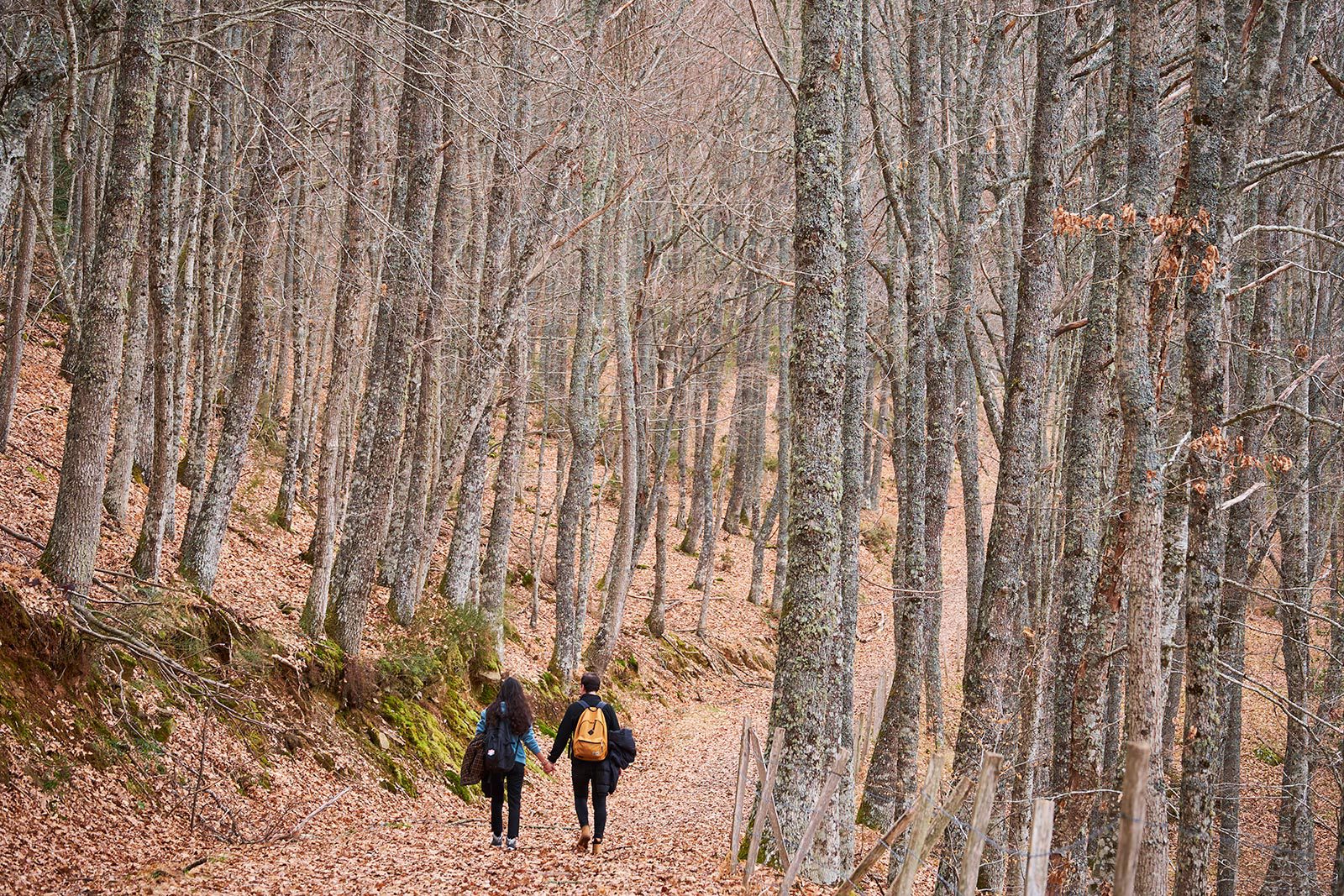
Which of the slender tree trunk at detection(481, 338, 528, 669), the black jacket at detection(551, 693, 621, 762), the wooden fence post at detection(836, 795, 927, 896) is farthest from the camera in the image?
the slender tree trunk at detection(481, 338, 528, 669)

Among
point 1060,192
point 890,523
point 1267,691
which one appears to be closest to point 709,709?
point 1060,192

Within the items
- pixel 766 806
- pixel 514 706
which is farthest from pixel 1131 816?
pixel 514 706

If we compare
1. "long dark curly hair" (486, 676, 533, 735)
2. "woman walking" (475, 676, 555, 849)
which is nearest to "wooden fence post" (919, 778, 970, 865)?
"woman walking" (475, 676, 555, 849)

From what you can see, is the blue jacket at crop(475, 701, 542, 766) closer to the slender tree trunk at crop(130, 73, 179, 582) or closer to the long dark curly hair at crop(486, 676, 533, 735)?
the long dark curly hair at crop(486, 676, 533, 735)

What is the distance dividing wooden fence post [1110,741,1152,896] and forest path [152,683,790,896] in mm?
4316

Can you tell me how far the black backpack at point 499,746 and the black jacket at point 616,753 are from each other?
91 centimetres

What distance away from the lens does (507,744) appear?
8992 millimetres

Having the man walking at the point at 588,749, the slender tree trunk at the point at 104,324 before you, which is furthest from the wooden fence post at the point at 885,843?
the slender tree trunk at the point at 104,324

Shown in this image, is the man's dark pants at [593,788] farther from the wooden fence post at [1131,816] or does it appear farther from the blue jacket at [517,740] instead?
the wooden fence post at [1131,816]

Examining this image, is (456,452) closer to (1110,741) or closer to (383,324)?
(383,324)

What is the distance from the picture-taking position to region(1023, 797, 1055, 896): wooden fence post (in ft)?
14.2

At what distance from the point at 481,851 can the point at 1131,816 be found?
640cm

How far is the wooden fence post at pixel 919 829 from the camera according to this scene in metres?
5.32

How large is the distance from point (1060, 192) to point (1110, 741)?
23.2 ft
